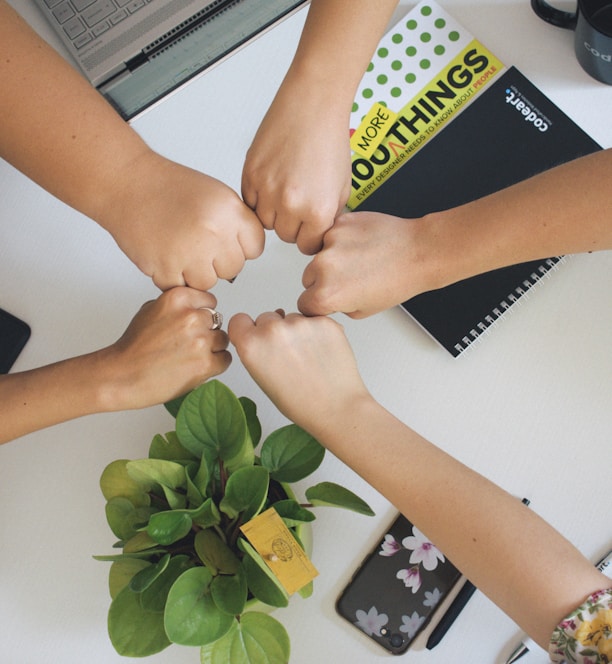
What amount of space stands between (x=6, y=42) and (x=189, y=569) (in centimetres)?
50

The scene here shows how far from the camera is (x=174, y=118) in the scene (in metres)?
0.77

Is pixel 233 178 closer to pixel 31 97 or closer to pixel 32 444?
pixel 31 97

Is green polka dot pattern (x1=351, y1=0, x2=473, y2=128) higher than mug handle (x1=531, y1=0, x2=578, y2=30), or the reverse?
green polka dot pattern (x1=351, y1=0, x2=473, y2=128)

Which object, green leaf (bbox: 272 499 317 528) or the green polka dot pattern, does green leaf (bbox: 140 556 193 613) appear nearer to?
green leaf (bbox: 272 499 317 528)

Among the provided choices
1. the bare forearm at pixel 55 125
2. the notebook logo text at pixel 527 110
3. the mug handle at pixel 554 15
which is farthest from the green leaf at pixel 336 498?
the mug handle at pixel 554 15

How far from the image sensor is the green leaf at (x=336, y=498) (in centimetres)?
54

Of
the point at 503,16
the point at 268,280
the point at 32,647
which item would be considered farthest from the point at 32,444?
the point at 503,16

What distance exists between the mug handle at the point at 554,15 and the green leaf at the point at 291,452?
0.53 m

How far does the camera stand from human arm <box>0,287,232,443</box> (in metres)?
0.64

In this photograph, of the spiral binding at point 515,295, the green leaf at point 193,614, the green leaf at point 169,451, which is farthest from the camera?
the spiral binding at point 515,295

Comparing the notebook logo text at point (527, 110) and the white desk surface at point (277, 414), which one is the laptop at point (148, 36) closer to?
the white desk surface at point (277, 414)

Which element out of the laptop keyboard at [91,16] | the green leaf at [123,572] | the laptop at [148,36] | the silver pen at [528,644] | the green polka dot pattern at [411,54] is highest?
the laptop keyboard at [91,16]

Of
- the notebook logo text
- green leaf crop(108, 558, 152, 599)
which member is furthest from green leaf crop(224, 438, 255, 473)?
the notebook logo text

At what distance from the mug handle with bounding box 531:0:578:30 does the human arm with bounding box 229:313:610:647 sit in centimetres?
42
